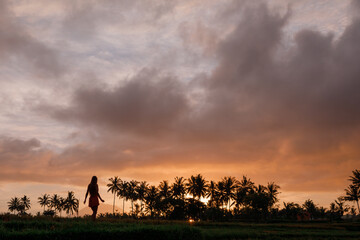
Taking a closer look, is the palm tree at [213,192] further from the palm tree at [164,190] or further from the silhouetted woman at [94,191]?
the silhouetted woman at [94,191]

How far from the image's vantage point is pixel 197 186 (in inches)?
4250

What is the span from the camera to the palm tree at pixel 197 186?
353 ft

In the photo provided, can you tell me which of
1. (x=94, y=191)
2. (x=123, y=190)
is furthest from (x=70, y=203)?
(x=94, y=191)

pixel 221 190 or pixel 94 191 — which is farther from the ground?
pixel 221 190

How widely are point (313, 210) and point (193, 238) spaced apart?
140291 millimetres

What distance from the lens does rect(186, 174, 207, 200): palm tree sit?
10769 cm

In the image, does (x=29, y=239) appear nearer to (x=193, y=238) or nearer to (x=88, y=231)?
(x=88, y=231)

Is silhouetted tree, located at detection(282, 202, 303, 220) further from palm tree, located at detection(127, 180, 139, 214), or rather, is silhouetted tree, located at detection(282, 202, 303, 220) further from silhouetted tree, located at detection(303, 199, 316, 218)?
palm tree, located at detection(127, 180, 139, 214)

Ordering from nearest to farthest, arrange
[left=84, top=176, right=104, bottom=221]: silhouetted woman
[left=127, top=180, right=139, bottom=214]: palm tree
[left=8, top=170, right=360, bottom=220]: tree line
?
[left=84, top=176, right=104, bottom=221]: silhouetted woman < [left=8, top=170, right=360, bottom=220]: tree line < [left=127, top=180, right=139, bottom=214]: palm tree

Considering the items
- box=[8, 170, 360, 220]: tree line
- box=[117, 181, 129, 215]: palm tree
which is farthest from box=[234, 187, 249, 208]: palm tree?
box=[117, 181, 129, 215]: palm tree

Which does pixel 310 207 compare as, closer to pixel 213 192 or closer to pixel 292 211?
pixel 292 211

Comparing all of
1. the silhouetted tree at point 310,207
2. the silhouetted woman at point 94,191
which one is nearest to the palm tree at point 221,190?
the silhouetted tree at point 310,207

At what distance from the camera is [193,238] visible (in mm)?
11125

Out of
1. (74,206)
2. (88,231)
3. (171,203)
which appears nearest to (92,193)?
(88,231)
